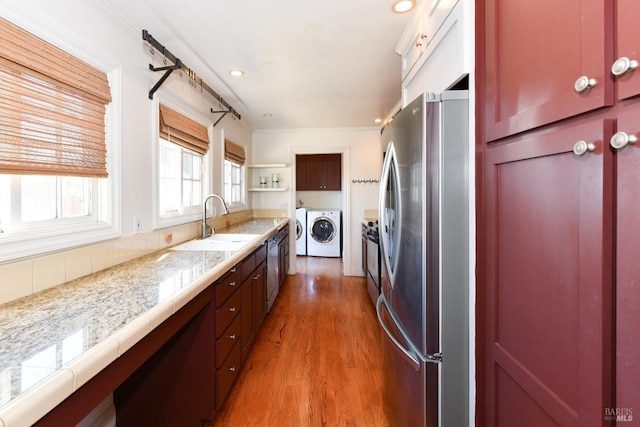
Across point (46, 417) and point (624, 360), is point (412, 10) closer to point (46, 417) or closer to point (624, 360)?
point (624, 360)

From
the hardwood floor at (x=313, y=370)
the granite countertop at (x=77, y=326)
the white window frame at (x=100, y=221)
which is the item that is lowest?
the hardwood floor at (x=313, y=370)

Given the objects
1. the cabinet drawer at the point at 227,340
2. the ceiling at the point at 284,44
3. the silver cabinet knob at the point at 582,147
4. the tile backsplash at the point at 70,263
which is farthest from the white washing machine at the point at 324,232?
the silver cabinet knob at the point at 582,147

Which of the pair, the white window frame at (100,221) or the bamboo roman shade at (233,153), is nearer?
the white window frame at (100,221)

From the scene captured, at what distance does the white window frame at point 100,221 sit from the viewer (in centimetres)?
109

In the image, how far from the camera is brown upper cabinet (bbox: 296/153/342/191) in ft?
18.6

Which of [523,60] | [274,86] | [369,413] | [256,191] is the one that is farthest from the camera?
[256,191]

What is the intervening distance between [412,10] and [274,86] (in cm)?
144

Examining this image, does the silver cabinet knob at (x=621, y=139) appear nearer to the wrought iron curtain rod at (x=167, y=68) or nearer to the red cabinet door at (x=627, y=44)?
the red cabinet door at (x=627, y=44)

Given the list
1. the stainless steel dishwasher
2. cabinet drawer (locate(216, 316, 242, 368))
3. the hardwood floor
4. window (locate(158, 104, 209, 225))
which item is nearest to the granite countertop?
cabinet drawer (locate(216, 316, 242, 368))

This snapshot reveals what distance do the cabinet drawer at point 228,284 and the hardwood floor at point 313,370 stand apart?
2.32ft

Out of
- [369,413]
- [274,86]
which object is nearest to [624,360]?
[369,413]

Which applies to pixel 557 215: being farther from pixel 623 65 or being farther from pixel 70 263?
pixel 70 263

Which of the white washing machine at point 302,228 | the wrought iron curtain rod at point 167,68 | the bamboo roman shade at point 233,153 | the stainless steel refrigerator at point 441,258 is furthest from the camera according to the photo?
the white washing machine at point 302,228

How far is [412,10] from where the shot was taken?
1.49 metres
